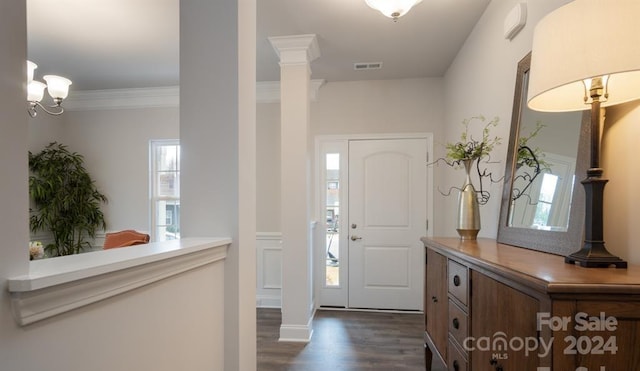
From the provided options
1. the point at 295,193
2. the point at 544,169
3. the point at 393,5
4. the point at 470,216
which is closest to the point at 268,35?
the point at 393,5

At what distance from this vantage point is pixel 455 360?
5.11 feet

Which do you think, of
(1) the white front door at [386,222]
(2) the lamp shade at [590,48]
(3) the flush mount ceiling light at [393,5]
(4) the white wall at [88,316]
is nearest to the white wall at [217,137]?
(4) the white wall at [88,316]

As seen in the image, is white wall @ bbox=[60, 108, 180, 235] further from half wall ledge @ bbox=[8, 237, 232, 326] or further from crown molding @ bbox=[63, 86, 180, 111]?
half wall ledge @ bbox=[8, 237, 232, 326]

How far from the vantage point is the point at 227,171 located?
4.11 ft

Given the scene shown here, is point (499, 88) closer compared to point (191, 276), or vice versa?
point (191, 276)

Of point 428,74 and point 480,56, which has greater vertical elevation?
point 428,74

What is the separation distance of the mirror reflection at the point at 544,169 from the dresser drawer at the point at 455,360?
0.69 meters

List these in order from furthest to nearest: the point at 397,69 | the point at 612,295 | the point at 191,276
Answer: the point at 397,69 < the point at 191,276 < the point at 612,295

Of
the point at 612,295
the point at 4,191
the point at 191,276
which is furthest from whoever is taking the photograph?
the point at 191,276

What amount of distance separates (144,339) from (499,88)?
7.63ft

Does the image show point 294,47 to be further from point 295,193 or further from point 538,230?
point 538,230

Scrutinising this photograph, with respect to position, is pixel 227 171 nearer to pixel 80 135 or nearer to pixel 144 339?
pixel 144 339

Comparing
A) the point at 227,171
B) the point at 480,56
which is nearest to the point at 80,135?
the point at 227,171

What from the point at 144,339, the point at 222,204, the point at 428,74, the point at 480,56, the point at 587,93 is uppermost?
the point at 428,74
